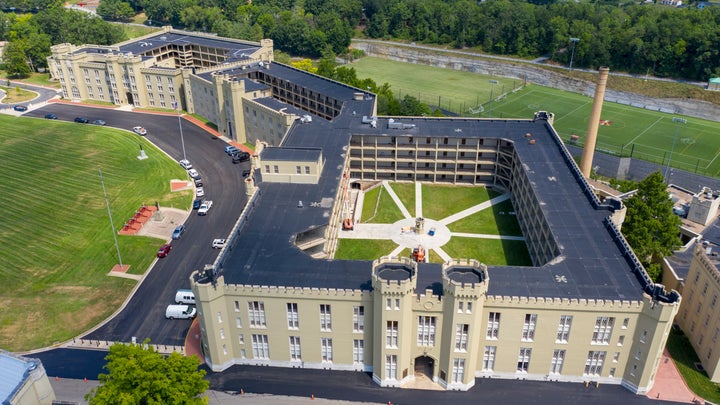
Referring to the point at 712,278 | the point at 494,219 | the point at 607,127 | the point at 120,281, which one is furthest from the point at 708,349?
the point at 607,127

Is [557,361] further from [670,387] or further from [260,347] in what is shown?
[260,347]

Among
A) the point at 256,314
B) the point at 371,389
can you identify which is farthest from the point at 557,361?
the point at 256,314

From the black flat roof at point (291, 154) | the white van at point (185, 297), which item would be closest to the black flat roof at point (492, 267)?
the black flat roof at point (291, 154)

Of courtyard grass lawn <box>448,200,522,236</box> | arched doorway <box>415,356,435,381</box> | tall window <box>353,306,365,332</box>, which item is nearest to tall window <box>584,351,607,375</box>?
arched doorway <box>415,356,435,381</box>

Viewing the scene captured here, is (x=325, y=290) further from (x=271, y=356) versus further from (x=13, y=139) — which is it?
(x=13, y=139)

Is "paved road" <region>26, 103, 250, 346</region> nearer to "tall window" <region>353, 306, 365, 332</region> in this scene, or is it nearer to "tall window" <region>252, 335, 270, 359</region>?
"tall window" <region>252, 335, 270, 359</region>
